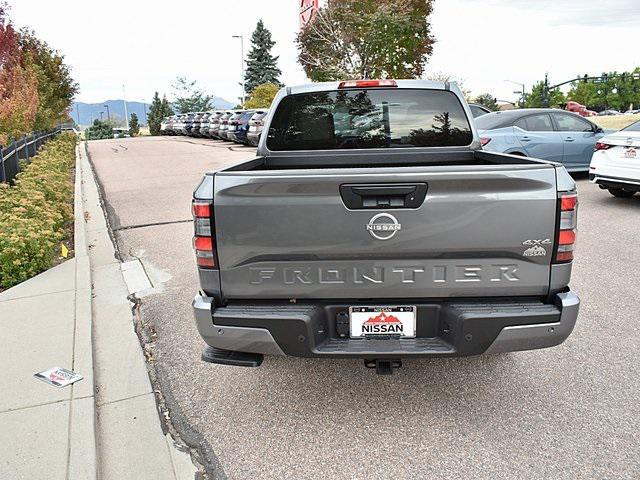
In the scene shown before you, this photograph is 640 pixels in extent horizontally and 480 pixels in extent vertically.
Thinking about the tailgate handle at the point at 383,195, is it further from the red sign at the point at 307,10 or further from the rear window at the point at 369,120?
the red sign at the point at 307,10

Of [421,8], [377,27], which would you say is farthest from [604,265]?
[421,8]

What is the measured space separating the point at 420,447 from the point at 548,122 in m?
9.97

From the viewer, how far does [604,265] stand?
20.1 feet

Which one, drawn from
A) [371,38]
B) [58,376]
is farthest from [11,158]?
[371,38]

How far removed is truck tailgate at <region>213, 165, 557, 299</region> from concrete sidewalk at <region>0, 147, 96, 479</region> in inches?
50.4

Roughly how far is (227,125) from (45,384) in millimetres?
24418

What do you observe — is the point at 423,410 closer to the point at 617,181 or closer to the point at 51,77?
the point at 617,181

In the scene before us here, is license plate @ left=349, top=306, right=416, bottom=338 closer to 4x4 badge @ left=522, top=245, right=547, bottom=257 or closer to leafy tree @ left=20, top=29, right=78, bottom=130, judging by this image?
4x4 badge @ left=522, top=245, right=547, bottom=257

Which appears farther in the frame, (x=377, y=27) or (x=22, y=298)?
(x=377, y=27)

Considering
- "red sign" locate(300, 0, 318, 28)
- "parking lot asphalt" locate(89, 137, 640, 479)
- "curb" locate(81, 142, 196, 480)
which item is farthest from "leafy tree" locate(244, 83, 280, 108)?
"parking lot asphalt" locate(89, 137, 640, 479)

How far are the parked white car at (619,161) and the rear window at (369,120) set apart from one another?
19.1 feet

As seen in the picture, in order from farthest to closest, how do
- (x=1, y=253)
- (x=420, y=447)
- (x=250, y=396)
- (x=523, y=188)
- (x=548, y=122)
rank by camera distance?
1. (x=548, y=122)
2. (x=1, y=253)
3. (x=250, y=396)
4. (x=420, y=447)
5. (x=523, y=188)

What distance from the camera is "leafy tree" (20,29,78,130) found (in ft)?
70.2

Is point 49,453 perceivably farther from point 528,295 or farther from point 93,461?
point 528,295
